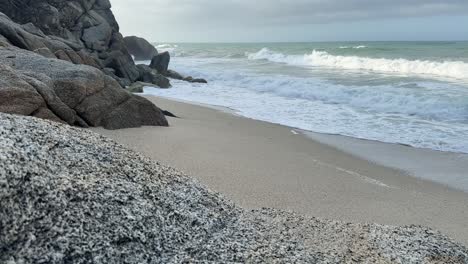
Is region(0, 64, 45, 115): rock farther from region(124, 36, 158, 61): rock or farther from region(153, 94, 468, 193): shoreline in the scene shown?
region(124, 36, 158, 61): rock

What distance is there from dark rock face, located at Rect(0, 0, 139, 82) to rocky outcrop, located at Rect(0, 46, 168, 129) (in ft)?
19.5

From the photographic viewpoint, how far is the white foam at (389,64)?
23359mm

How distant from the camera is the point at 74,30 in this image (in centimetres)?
2728

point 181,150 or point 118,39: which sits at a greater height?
point 118,39

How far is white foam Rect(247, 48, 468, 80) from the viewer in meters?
23.4

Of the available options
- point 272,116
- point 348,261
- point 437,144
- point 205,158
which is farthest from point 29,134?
point 272,116

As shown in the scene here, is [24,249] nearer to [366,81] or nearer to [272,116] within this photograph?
[272,116]

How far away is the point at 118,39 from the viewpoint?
2948cm

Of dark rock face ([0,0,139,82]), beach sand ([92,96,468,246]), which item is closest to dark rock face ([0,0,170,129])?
beach sand ([92,96,468,246])

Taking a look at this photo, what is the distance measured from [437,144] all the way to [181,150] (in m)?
5.08

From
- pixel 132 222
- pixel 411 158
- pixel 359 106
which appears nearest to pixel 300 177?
pixel 411 158

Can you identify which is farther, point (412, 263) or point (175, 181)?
point (175, 181)

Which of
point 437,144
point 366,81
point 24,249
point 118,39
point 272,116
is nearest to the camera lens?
point 24,249

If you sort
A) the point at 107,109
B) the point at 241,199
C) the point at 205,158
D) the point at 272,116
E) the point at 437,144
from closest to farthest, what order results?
1. the point at 241,199
2. the point at 205,158
3. the point at 107,109
4. the point at 437,144
5. the point at 272,116
